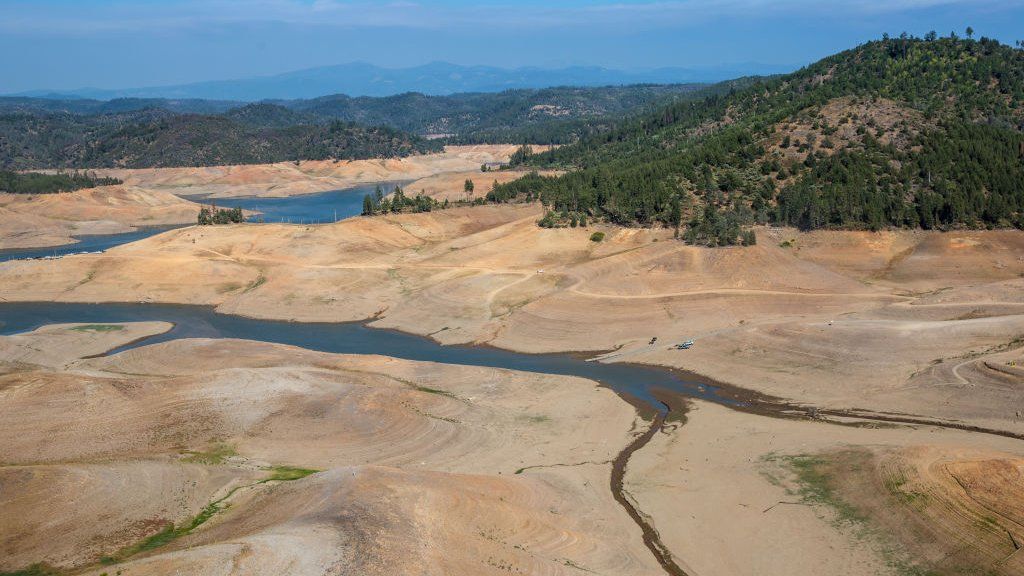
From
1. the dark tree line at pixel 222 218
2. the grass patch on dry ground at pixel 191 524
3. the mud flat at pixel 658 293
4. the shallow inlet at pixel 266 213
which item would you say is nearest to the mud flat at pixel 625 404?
the mud flat at pixel 658 293

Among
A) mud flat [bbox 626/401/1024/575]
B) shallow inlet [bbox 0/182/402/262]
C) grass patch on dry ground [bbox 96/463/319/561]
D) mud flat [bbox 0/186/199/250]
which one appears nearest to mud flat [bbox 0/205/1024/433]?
mud flat [bbox 626/401/1024/575]

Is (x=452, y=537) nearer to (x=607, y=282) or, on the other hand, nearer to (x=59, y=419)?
(x=59, y=419)

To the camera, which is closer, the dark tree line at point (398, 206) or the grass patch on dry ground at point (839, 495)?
the grass patch on dry ground at point (839, 495)

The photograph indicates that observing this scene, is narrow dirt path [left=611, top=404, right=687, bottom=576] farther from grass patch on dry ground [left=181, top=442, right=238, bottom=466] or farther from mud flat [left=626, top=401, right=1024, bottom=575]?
grass patch on dry ground [left=181, top=442, right=238, bottom=466]

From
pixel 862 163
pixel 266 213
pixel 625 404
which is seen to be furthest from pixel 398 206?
pixel 625 404

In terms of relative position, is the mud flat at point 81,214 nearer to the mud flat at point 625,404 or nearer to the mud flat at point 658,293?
the mud flat at point 658,293

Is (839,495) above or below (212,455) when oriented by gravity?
above

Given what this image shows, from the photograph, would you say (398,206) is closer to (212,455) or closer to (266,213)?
(266,213)

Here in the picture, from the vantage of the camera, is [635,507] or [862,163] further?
[862,163]
